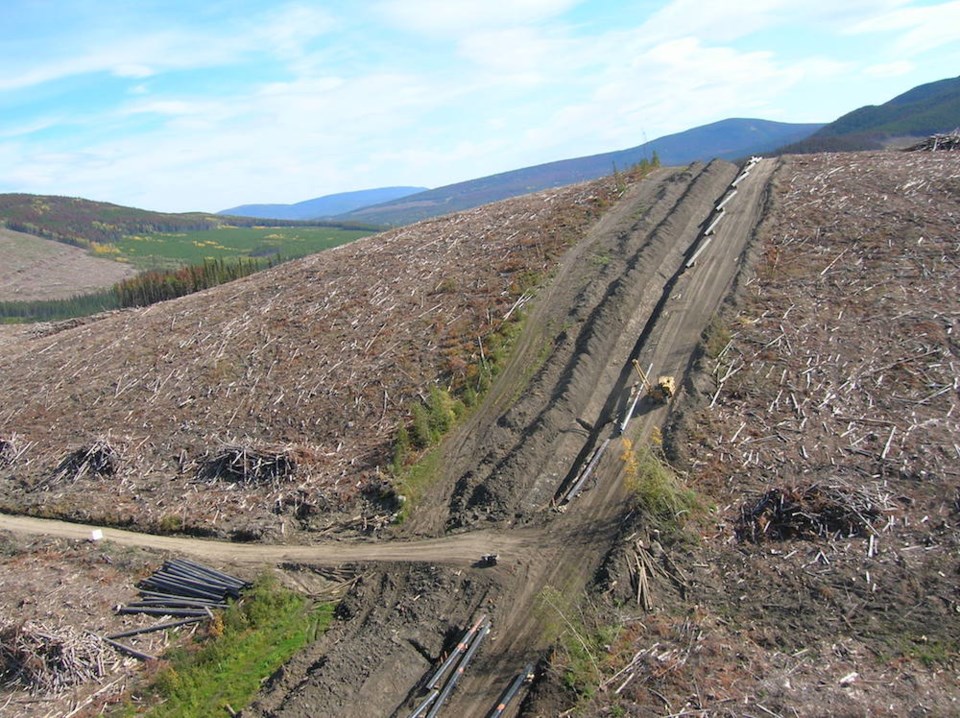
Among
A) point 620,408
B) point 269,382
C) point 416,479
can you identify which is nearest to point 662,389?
point 620,408

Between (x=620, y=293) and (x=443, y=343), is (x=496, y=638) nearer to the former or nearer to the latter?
(x=443, y=343)

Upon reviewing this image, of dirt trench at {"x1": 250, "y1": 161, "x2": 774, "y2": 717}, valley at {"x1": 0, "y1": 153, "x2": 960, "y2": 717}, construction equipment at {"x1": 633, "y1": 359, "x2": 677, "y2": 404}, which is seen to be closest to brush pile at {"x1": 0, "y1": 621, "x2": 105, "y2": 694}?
valley at {"x1": 0, "y1": 153, "x2": 960, "y2": 717}

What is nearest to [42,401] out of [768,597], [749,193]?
[768,597]

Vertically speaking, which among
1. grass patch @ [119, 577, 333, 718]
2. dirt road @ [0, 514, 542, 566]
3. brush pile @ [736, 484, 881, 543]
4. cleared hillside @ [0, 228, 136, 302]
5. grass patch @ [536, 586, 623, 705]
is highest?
cleared hillside @ [0, 228, 136, 302]

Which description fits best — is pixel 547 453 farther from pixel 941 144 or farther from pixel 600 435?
pixel 941 144

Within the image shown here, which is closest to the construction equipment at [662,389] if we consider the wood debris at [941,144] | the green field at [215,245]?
the wood debris at [941,144]

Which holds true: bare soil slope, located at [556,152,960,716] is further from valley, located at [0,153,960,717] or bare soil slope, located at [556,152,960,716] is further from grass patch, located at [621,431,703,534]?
grass patch, located at [621,431,703,534]

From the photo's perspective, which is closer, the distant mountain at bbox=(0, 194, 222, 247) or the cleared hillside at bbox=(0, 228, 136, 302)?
the cleared hillside at bbox=(0, 228, 136, 302)
